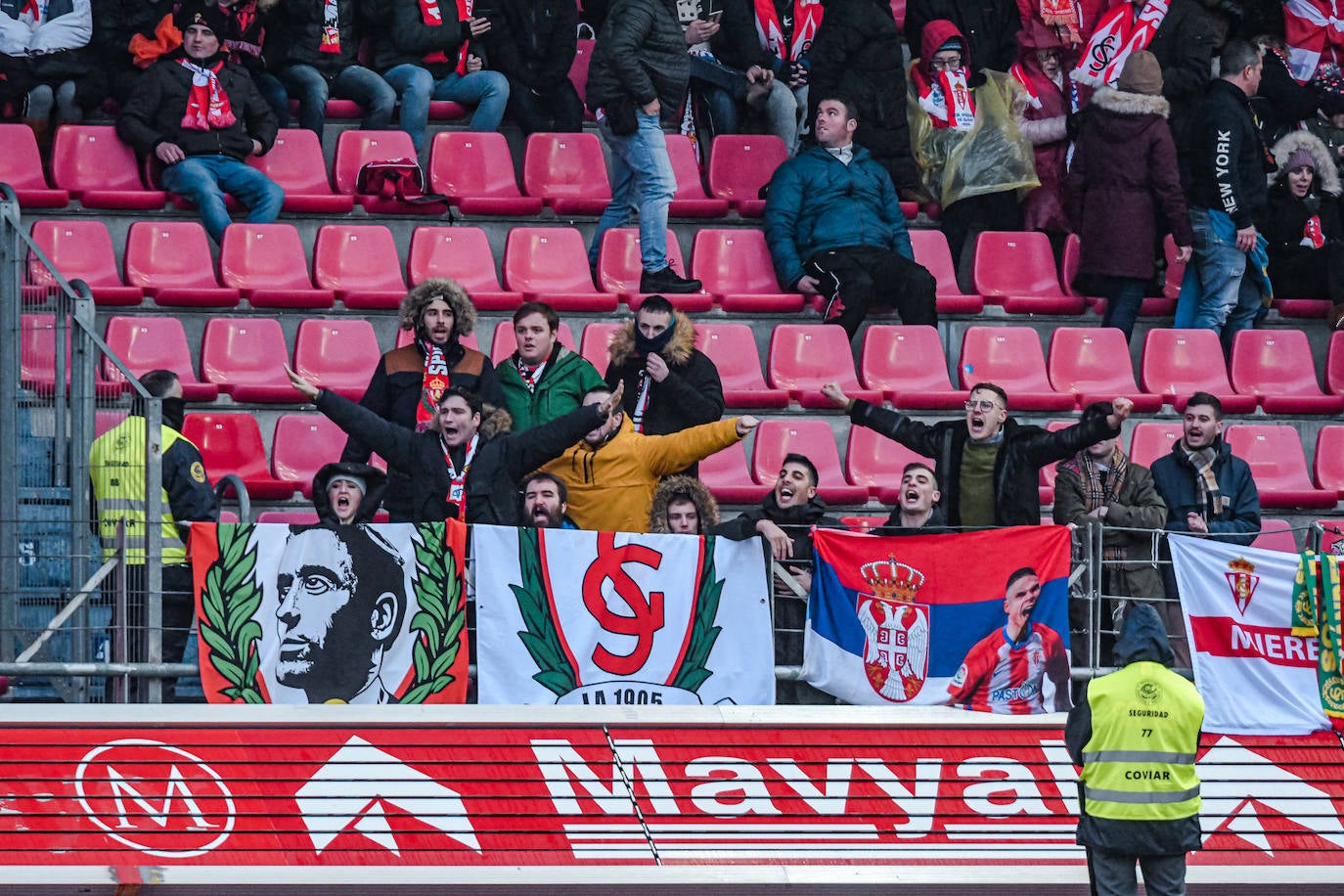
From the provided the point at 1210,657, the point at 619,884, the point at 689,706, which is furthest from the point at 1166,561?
the point at 619,884

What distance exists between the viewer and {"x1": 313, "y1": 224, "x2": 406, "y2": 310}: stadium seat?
1356 cm

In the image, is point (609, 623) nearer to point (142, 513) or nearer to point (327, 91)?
point (142, 513)

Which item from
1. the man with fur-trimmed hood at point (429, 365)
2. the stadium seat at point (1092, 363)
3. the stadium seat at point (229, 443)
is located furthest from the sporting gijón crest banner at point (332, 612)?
the stadium seat at point (1092, 363)

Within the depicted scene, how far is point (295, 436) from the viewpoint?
1230cm

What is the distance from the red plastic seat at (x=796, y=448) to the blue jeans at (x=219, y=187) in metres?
3.63

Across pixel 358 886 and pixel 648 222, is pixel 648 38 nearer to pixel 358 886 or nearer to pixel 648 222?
pixel 648 222

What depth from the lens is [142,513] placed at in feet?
32.6

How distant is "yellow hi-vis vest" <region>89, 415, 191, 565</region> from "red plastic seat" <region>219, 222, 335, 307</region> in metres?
3.26

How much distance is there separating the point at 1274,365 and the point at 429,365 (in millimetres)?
6360

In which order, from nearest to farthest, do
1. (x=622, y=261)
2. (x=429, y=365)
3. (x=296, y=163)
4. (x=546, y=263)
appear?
(x=429, y=365), (x=546, y=263), (x=622, y=261), (x=296, y=163)

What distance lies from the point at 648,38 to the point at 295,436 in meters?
3.56

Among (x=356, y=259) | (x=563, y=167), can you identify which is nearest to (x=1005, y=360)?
(x=563, y=167)

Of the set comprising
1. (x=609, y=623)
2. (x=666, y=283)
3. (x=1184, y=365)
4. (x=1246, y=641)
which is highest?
(x=666, y=283)

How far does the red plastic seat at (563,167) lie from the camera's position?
14.5m
